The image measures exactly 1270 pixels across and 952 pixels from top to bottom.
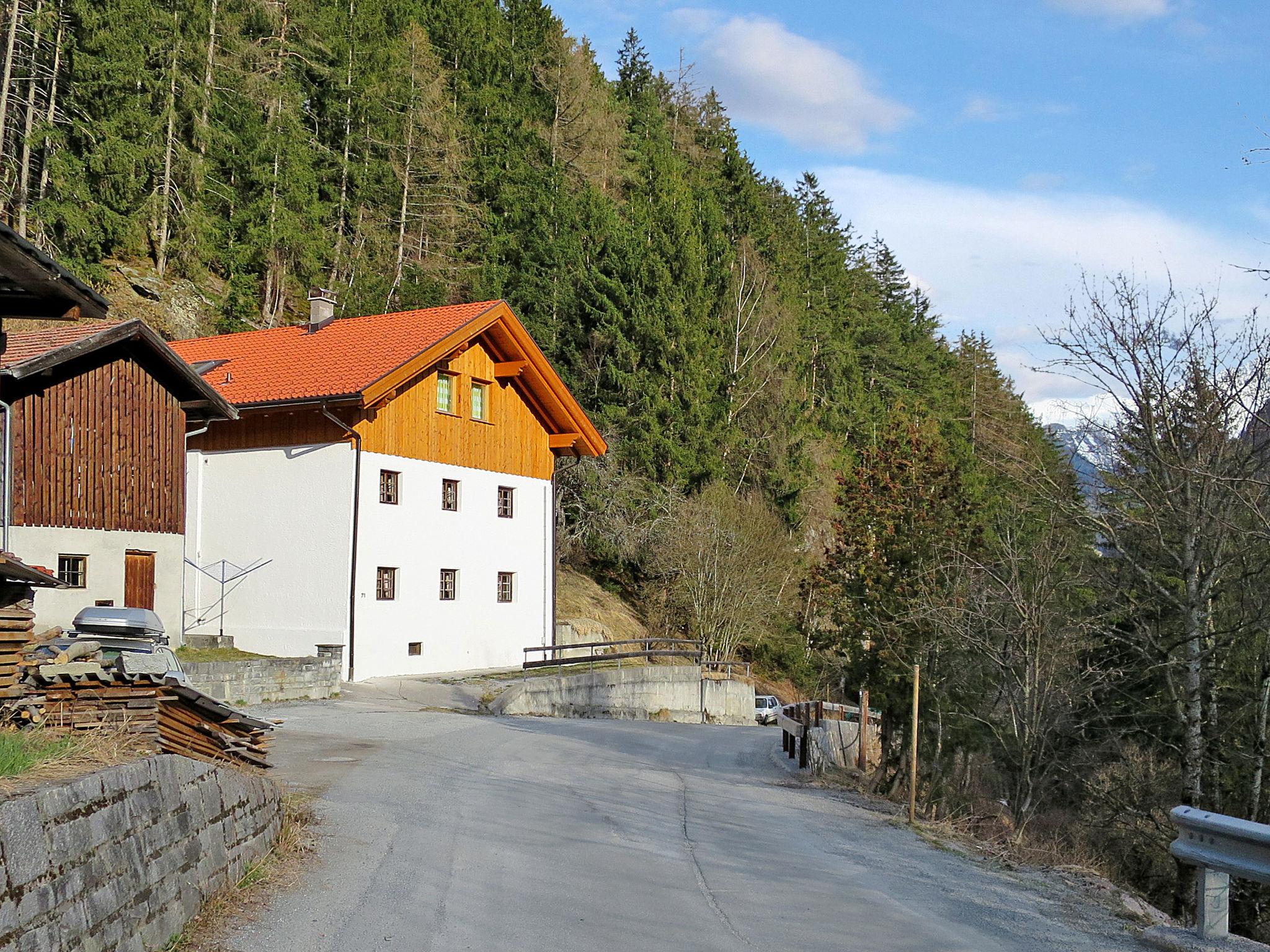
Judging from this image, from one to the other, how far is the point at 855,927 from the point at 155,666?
5455mm

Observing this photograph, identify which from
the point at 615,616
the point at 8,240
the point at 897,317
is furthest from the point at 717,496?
the point at 897,317

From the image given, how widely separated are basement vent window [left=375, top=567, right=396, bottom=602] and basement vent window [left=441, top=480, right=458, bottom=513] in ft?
8.60

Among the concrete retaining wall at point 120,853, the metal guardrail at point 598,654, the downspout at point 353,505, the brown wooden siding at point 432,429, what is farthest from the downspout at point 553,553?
the concrete retaining wall at point 120,853

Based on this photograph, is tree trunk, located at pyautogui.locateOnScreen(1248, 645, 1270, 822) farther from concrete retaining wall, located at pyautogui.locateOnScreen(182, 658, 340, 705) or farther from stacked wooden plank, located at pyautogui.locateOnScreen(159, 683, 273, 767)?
concrete retaining wall, located at pyautogui.locateOnScreen(182, 658, 340, 705)

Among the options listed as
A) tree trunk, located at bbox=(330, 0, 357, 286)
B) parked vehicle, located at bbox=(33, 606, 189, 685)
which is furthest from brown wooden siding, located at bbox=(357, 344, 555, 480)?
tree trunk, located at bbox=(330, 0, 357, 286)

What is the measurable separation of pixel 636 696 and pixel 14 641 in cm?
2242

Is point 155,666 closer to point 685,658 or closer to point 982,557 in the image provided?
point 982,557

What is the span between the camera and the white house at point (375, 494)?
87.9 feet

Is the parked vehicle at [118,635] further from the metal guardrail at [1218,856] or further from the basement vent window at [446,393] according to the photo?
the basement vent window at [446,393]

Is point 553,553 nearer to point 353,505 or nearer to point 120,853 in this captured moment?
point 353,505

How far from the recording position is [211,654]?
24.1m

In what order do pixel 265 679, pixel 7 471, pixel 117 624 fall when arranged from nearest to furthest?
pixel 117 624 < pixel 7 471 < pixel 265 679

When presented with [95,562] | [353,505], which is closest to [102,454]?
[95,562]

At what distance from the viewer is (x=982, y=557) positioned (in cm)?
2170
